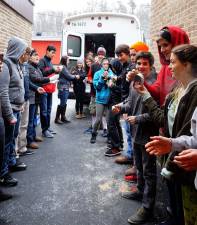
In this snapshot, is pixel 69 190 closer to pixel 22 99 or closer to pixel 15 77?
pixel 22 99

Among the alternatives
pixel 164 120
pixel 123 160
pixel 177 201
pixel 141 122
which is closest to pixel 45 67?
pixel 123 160

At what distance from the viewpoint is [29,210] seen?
346 cm

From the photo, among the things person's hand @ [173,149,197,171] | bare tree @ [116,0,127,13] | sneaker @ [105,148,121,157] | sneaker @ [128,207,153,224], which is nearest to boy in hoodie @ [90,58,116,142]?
sneaker @ [105,148,121,157]

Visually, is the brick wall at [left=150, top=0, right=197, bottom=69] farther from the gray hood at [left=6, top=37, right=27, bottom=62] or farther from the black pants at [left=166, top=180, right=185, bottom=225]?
the gray hood at [left=6, top=37, right=27, bottom=62]

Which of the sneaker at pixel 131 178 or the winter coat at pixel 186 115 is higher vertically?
the winter coat at pixel 186 115

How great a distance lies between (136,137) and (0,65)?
1.80 meters

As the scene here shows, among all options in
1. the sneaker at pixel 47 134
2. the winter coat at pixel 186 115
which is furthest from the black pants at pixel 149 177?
the sneaker at pixel 47 134

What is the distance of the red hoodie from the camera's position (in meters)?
2.87

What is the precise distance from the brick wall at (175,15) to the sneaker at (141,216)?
2361 millimetres

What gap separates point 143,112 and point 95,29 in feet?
23.1

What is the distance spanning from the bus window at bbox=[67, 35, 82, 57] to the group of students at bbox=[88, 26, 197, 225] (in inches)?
182

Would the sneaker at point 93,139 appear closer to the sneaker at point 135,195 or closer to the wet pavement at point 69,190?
the wet pavement at point 69,190

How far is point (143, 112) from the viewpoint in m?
3.29

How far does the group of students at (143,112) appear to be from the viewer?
2096 millimetres
